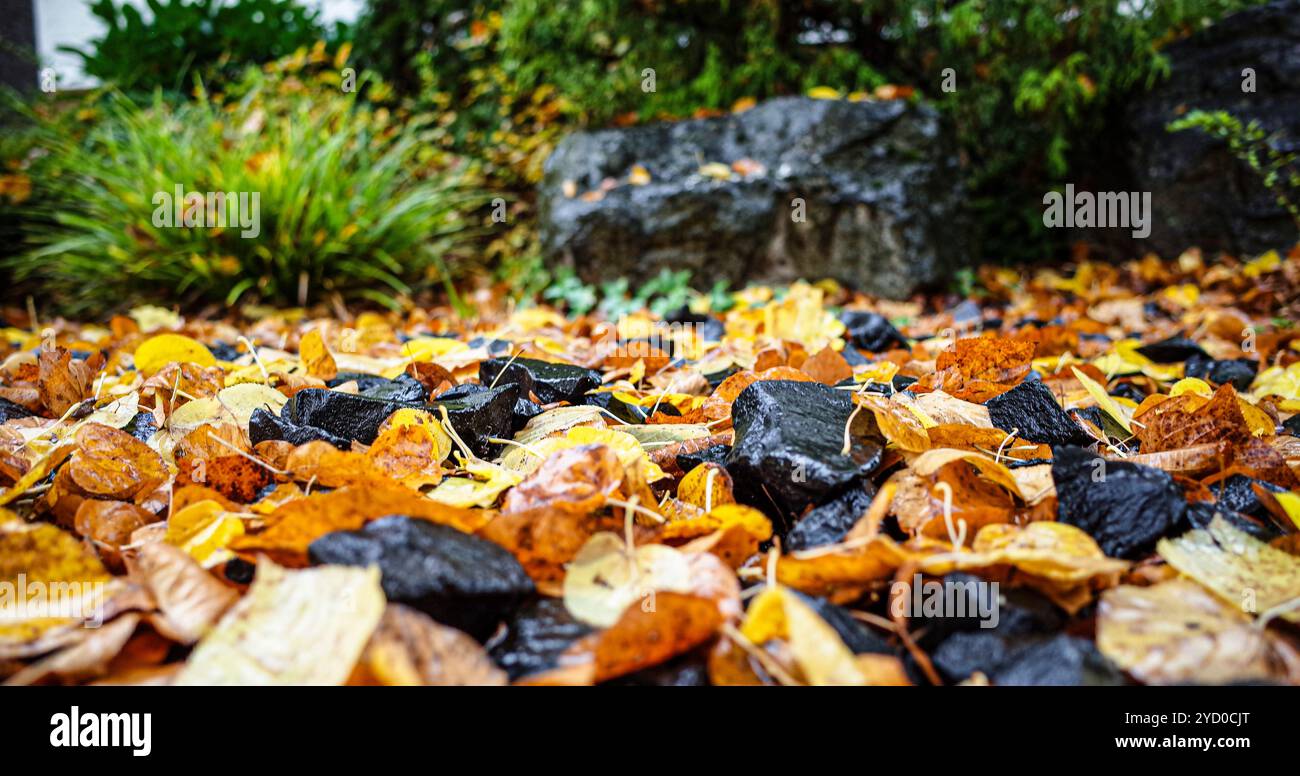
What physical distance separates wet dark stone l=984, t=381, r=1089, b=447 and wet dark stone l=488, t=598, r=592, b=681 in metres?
0.79

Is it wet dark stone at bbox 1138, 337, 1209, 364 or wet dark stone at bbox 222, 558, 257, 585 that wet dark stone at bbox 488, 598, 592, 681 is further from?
wet dark stone at bbox 1138, 337, 1209, 364

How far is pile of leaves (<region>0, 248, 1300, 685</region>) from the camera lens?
66 cm

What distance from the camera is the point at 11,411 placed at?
1.36 meters

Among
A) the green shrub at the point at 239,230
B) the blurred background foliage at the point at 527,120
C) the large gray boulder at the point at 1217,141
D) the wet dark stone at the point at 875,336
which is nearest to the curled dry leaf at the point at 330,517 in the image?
the wet dark stone at the point at 875,336

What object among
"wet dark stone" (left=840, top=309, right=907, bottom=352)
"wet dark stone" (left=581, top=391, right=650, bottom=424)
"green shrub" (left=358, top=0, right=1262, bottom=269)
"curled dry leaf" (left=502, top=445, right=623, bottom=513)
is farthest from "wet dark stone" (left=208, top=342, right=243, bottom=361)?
"green shrub" (left=358, top=0, right=1262, bottom=269)

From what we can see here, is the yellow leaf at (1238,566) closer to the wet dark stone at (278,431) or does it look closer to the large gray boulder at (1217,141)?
the wet dark stone at (278,431)

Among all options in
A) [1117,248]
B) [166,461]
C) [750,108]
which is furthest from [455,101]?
[166,461]

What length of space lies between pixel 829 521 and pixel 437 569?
473 mm

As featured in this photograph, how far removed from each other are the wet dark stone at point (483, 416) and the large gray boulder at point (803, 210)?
2.38 metres

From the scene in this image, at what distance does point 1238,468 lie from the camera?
0.98 meters

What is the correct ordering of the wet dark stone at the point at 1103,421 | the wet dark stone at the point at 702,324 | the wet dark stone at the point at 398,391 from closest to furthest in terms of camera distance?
the wet dark stone at the point at 1103,421 → the wet dark stone at the point at 398,391 → the wet dark stone at the point at 702,324

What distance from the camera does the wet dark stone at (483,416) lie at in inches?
46.7

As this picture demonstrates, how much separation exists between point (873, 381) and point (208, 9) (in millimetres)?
6401

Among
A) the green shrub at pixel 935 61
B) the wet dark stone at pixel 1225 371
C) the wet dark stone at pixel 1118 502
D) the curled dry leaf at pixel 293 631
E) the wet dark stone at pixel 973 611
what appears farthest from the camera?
the green shrub at pixel 935 61
